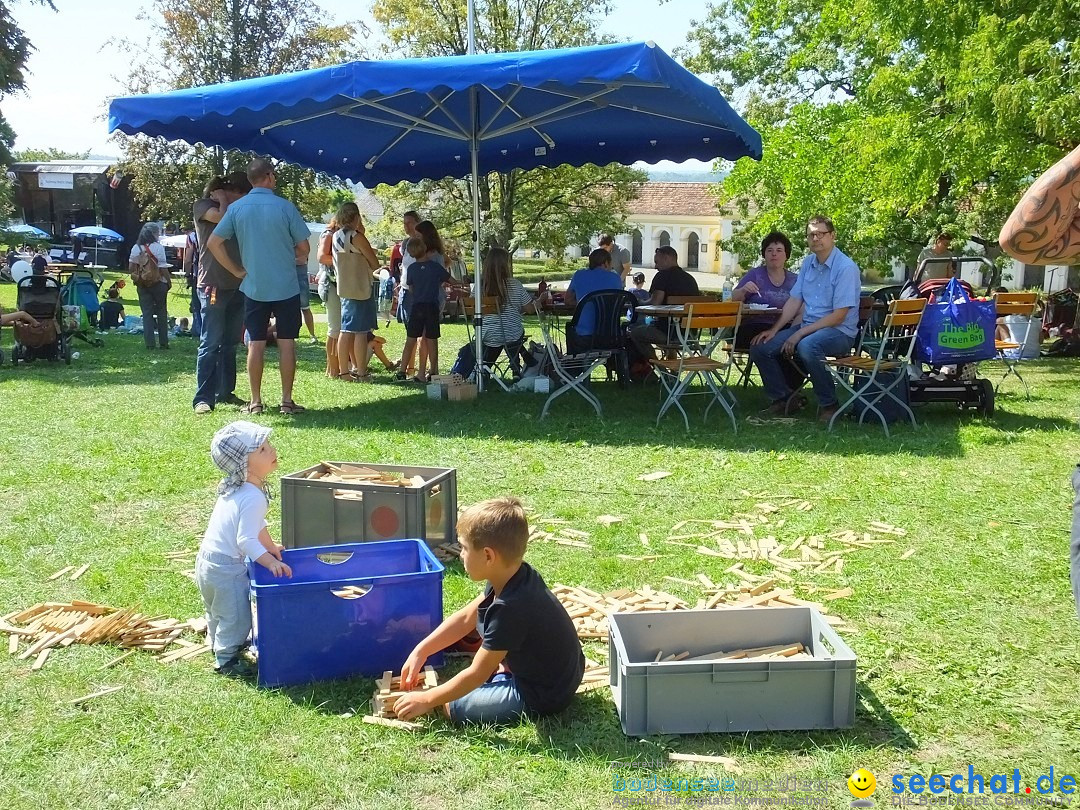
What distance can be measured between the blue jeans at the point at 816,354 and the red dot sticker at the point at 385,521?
15.5ft

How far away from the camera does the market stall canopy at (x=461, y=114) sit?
25.2 feet

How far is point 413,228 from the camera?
453 inches

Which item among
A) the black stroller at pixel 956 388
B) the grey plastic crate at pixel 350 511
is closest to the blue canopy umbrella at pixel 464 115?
the black stroller at pixel 956 388

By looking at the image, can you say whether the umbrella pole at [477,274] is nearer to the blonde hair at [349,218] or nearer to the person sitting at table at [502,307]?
the person sitting at table at [502,307]

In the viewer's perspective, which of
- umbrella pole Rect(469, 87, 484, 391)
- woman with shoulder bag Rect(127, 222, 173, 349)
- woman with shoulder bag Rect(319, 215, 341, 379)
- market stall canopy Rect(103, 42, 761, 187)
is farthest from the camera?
woman with shoulder bag Rect(127, 222, 173, 349)

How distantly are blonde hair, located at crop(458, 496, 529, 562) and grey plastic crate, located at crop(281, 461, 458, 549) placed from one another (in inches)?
57.0

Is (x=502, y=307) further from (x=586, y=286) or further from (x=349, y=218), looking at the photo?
(x=349, y=218)

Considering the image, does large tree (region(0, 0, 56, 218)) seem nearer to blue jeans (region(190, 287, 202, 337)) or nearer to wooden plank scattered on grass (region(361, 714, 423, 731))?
blue jeans (region(190, 287, 202, 337))

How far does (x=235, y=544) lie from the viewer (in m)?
3.87

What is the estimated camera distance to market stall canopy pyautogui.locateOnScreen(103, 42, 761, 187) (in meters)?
7.68

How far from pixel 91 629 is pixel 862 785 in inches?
119

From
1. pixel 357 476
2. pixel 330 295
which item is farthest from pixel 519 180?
pixel 357 476

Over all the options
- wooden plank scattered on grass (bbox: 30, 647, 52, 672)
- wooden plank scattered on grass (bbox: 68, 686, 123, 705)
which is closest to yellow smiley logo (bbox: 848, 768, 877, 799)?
wooden plank scattered on grass (bbox: 68, 686, 123, 705)

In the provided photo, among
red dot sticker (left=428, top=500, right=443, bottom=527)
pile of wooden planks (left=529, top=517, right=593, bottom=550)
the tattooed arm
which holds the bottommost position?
pile of wooden planks (left=529, top=517, right=593, bottom=550)
